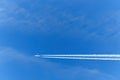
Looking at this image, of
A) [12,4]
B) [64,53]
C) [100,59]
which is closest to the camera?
[100,59]

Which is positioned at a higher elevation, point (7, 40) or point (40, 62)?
point (7, 40)

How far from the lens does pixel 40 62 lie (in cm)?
279

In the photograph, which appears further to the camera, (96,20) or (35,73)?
(35,73)

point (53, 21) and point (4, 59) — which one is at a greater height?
point (53, 21)

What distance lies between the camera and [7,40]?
2895 millimetres

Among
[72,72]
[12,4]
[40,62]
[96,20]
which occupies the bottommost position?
[72,72]

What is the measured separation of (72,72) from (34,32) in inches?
26.2

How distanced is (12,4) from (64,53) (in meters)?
0.90

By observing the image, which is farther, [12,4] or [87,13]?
[12,4]

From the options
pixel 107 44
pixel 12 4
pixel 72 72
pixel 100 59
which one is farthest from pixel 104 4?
pixel 12 4

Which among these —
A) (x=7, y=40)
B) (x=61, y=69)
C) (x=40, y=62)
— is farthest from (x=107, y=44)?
(x=7, y=40)

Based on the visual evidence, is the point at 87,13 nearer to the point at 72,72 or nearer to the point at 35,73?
the point at 72,72

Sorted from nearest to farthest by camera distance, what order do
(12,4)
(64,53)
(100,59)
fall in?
(100,59) < (64,53) < (12,4)

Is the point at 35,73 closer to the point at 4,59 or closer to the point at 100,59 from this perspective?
the point at 4,59
